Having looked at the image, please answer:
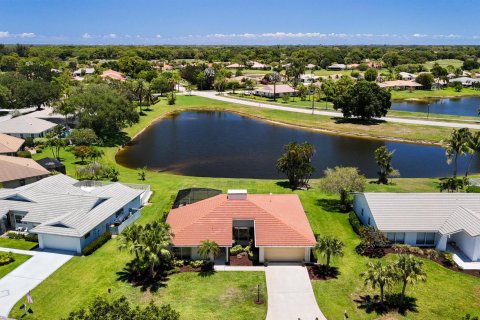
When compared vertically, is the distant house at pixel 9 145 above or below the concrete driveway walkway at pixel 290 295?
above

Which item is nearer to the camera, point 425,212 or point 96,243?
point 96,243

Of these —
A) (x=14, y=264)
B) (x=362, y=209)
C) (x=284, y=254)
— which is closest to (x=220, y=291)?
(x=284, y=254)

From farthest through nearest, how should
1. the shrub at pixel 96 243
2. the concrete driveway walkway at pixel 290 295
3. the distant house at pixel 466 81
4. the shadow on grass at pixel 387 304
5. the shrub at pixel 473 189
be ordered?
1. the distant house at pixel 466 81
2. the shrub at pixel 473 189
3. the shrub at pixel 96 243
4. the shadow on grass at pixel 387 304
5. the concrete driveway walkway at pixel 290 295

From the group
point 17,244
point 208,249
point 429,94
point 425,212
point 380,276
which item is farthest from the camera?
point 429,94

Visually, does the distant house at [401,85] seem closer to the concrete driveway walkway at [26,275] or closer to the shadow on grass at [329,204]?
the shadow on grass at [329,204]

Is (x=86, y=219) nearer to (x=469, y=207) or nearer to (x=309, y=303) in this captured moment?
(x=309, y=303)

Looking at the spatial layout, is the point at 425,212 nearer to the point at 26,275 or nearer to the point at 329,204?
the point at 329,204

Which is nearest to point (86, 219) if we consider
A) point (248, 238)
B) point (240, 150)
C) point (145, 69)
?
point (248, 238)

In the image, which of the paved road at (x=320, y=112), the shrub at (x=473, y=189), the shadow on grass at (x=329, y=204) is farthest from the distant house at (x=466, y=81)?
the shadow on grass at (x=329, y=204)
